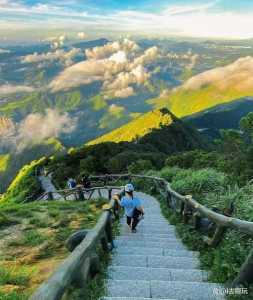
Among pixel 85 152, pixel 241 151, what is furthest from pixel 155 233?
pixel 85 152

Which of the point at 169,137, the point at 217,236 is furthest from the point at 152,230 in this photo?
the point at 169,137

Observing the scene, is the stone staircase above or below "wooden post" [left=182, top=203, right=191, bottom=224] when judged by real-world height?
above

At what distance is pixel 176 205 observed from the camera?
16.1 meters

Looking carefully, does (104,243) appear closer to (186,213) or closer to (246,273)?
(246,273)

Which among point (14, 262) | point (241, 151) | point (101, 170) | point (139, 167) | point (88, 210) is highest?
point (14, 262)

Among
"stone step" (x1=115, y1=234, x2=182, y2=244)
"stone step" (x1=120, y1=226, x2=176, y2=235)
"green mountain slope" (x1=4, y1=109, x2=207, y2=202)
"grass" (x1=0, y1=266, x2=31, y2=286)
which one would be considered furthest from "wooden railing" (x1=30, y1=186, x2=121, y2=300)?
"green mountain slope" (x1=4, y1=109, x2=207, y2=202)

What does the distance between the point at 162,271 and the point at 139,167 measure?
→ 41.8 metres

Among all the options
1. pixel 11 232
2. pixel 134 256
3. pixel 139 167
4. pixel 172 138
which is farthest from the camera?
pixel 172 138

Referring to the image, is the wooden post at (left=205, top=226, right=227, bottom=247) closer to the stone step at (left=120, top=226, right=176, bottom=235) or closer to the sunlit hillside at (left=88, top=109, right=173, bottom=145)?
the stone step at (left=120, top=226, right=176, bottom=235)

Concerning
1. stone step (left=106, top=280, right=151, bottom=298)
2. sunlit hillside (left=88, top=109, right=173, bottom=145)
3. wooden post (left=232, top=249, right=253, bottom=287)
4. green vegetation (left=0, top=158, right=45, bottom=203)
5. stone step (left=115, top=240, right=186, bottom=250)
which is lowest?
sunlit hillside (left=88, top=109, right=173, bottom=145)

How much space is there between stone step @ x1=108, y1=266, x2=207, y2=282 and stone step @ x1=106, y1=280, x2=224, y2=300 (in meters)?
0.56

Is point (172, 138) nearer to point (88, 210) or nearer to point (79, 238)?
point (88, 210)

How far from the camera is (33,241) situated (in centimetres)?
1063

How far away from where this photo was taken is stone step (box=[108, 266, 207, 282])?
7197 mm
